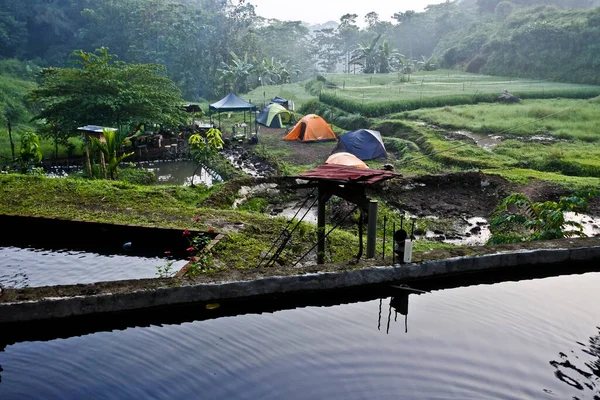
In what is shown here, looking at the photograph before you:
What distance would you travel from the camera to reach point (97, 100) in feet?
75.3

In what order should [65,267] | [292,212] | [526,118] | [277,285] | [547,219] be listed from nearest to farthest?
[277,285] → [65,267] → [547,219] → [292,212] → [526,118]

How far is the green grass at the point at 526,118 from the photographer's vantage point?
27484 mm

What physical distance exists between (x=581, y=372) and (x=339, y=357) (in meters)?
2.73

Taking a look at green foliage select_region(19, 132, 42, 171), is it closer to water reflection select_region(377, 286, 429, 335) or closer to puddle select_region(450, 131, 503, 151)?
water reflection select_region(377, 286, 429, 335)

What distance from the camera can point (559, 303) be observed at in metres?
7.57

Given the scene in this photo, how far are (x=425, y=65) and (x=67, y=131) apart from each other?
1854 inches

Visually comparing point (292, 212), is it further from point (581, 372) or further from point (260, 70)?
point (260, 70)

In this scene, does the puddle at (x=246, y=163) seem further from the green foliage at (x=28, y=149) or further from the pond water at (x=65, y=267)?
the pond water at (x=65, y=267)

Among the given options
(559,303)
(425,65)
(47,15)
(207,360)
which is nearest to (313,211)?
(559,303)

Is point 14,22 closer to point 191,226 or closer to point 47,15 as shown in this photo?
Answer: point 47,15

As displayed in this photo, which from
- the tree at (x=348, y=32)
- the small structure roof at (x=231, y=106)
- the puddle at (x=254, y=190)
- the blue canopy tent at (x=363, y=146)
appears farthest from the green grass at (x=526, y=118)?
the tree at (x=348, y=32)

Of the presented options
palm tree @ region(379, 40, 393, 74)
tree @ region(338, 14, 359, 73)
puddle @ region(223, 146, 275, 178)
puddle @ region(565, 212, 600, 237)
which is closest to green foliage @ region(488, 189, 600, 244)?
puddle @ region(565, 212, 600, 237)

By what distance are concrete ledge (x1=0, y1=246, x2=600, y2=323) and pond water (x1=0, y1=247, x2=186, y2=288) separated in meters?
2.66

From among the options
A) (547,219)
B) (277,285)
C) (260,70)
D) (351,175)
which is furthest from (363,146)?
(260,70)
